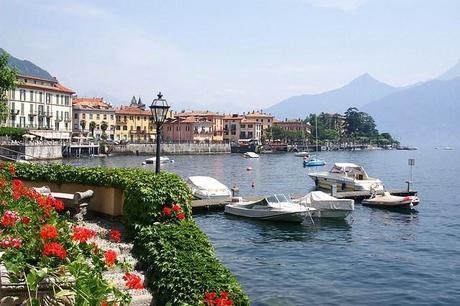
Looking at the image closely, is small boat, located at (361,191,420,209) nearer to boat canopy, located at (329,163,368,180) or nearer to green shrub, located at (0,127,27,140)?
boat canopy, located at (329,163,368,180)

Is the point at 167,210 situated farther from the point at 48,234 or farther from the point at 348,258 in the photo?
the point at 348,258

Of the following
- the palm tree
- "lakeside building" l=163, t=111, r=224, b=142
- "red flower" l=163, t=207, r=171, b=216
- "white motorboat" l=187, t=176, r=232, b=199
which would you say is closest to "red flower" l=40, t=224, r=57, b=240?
"red flower" l=163, t=207, r=171, b=216

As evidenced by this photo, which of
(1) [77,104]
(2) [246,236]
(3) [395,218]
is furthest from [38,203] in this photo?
(1) [77,104]

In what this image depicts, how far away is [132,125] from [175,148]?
1996cm

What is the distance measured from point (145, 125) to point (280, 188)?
115985 mm

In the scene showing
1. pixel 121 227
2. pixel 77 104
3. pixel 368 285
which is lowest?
pixel 368 285

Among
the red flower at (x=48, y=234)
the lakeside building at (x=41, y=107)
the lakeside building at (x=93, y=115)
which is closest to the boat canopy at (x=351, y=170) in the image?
the red flower at (x=48, y=234)

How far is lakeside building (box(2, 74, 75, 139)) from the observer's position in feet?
396

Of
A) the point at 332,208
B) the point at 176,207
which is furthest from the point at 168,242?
the point at 332,208

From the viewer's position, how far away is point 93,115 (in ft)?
503

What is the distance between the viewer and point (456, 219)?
36969 mm

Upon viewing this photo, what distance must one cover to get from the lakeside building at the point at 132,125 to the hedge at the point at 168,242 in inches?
5992

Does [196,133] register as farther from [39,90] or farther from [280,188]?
[280,188]

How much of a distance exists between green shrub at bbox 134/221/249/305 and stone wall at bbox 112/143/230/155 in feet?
430
